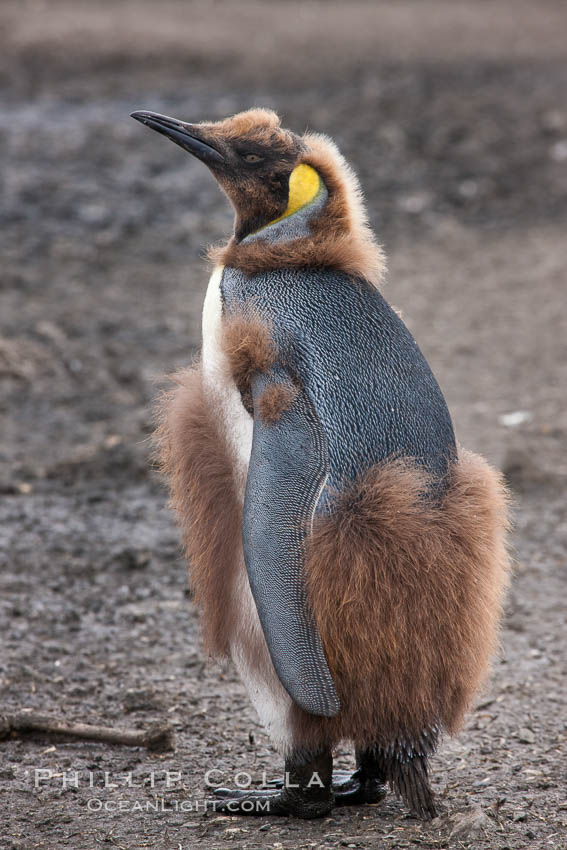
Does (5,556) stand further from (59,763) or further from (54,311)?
(54,311)

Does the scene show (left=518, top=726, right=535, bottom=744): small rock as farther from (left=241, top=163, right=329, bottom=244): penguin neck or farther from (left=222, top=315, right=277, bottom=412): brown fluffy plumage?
(left=241, top=163, right=329, bottom=244): penguin neck

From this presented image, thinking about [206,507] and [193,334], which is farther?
[193,334]

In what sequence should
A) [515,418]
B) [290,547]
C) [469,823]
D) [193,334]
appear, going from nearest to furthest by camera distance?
[290,547] < [469,823] < [515,418] < [193,334]

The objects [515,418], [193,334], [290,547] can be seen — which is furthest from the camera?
[193,334]

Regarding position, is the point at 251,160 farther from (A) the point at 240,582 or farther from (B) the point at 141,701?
(B) the point at 141,701

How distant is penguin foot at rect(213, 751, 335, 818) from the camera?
244cm

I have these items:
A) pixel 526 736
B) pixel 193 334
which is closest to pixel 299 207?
pixel 526 736

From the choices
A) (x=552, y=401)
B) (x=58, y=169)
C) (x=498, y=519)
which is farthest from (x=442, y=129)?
(x=498, y=519)

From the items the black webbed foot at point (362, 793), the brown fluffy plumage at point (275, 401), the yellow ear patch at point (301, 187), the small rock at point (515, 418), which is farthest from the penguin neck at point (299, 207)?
the small rock at point (515, 418)

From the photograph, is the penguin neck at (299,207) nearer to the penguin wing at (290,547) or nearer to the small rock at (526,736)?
the penguin wing at (290,547)

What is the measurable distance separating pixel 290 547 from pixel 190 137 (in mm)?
985

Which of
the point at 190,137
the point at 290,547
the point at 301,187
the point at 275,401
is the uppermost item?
the point at 190,137

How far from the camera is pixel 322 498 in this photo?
2285 millimetres

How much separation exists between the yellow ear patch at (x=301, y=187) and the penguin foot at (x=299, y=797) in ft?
4.07
